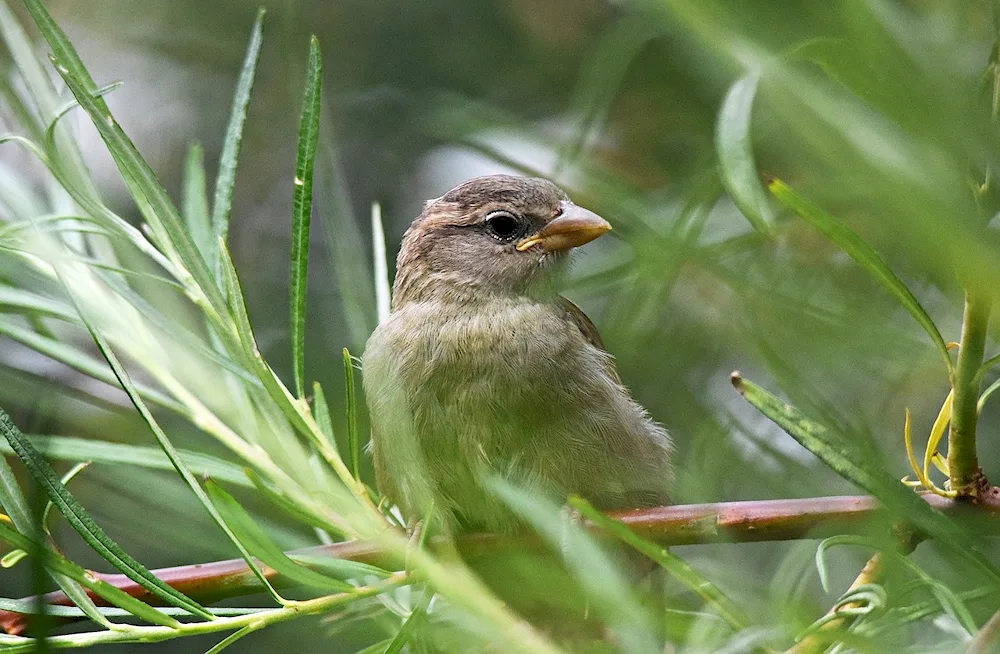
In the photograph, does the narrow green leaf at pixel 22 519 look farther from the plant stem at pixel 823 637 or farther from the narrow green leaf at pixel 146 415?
the plant stem at pixel 823 637

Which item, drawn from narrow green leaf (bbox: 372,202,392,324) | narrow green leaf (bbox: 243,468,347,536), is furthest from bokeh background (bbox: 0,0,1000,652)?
narrow green leaf (bbox: 243,468,347,536)

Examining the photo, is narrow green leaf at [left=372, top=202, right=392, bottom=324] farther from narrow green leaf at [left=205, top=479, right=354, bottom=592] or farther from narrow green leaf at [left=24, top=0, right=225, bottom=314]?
narrow green leaf at [left=205, top=479, right=354, bottom=592]

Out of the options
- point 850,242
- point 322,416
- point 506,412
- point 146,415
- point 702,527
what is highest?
point 850,242

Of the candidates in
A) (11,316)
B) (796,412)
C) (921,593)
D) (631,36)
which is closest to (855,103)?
(796,412)

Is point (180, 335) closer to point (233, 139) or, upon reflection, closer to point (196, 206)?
point (233, 139)

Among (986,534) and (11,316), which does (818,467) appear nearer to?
(986,534)

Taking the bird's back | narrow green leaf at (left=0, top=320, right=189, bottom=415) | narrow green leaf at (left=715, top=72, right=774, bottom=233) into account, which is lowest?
the bird's back

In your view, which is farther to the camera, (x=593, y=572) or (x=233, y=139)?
(x=233, y=139)

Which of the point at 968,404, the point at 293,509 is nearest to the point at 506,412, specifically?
the point at 293,509
